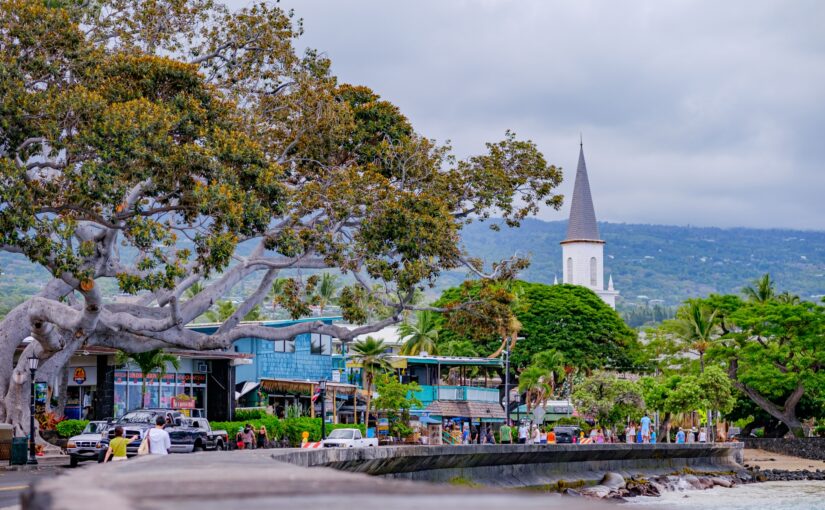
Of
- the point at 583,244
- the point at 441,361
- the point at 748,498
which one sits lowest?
the point at 748,498

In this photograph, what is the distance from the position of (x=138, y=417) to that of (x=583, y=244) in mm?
129564

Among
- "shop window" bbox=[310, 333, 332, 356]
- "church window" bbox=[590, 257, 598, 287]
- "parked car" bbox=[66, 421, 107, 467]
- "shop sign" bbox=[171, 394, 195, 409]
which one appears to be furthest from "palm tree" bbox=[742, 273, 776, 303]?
"church window" bbox=[590, 257, 598, 287]

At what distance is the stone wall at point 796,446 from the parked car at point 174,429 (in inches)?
Result: 1743

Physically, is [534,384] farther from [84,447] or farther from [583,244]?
[583,244]

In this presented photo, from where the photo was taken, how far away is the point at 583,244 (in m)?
157

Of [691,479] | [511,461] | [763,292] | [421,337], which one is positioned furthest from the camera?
[763,292]

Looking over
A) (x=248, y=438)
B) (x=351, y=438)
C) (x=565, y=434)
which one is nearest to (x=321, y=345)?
(x=565, y=434)

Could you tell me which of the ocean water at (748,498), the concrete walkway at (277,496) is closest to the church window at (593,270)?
the ocean water at (748,498)

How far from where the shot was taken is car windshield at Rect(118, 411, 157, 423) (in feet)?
103

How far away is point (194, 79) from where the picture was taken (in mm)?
30875

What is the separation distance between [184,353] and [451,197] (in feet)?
52.2

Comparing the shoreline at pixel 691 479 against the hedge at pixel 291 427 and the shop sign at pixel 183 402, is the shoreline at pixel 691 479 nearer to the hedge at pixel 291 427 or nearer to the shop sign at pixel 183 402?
the hedge at pixel 291 427

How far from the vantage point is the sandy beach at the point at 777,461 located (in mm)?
61875

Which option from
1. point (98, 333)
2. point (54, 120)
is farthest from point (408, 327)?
point (54, 120)
